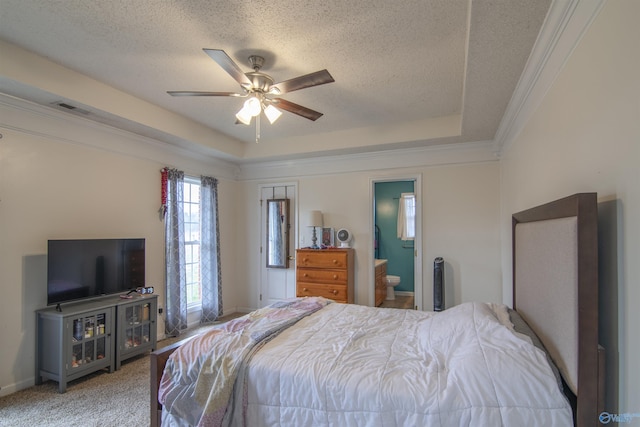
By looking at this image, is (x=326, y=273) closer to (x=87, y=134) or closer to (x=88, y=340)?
(x=88, y=340)

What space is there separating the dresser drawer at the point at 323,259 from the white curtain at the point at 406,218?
2.55 meters

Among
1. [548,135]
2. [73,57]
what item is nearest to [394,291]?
[548,135]

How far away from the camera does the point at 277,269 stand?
17.0ft

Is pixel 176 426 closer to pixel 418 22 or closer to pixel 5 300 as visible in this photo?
pixel 5 300

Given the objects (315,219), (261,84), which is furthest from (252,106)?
(315,219)

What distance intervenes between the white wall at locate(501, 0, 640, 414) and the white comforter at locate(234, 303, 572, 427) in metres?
0.28

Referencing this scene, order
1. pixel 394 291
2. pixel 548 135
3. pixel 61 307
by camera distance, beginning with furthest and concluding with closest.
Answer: pixel 394 291
pixel 61 307
pixel 548 135

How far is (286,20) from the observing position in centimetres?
205

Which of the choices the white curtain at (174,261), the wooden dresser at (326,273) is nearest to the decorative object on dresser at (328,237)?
the wooden dresser at (326,273)

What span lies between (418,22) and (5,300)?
3831mm

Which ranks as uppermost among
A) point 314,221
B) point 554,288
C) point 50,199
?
point 50,199

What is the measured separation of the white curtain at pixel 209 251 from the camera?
183 inches

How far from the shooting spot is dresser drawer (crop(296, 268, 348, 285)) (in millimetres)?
4303

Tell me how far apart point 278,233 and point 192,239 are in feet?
4.22
